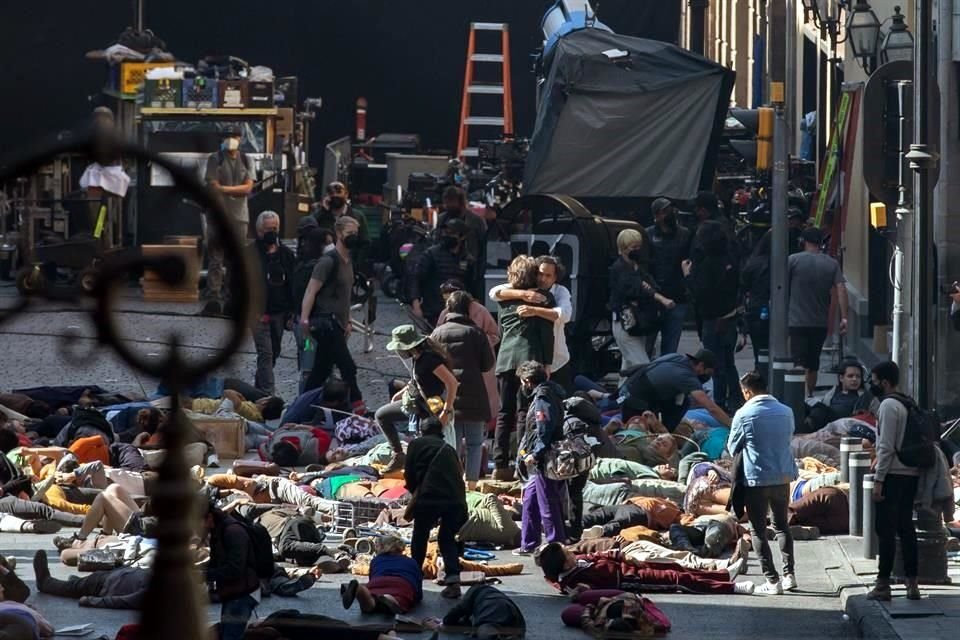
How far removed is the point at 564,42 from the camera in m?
27.0

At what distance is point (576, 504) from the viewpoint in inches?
530

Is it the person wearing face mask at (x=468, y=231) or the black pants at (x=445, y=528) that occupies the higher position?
the person wearing face mask at (x=468, y=231)

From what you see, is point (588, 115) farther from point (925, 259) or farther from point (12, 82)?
point (12, 82)

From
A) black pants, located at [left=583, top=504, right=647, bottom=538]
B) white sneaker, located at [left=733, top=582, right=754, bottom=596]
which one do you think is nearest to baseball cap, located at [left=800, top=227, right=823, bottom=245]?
black pants, located at [left=583, top=504, right=647, bottom=538]

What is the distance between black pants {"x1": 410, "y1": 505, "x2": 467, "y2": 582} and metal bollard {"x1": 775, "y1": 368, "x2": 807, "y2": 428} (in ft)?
18.0

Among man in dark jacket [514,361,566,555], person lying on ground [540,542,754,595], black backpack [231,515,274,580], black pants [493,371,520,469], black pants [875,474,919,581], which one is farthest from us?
black pants [493,371,520,469]

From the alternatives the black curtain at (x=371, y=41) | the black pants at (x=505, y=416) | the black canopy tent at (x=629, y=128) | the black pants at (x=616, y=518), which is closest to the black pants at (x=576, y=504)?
the black pants at (x=616, y=518)

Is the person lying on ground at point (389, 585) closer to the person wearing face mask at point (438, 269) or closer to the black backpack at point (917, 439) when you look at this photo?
the black backpack at point (917, 439)

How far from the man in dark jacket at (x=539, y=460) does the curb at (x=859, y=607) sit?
1.81 meters

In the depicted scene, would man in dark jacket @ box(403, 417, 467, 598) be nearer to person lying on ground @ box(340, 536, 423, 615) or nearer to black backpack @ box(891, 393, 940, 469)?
person lying on ground @ box(340, 536, 423, 615)

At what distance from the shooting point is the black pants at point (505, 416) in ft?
51.4

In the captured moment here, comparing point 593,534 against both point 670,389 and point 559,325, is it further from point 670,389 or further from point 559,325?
point 670,389

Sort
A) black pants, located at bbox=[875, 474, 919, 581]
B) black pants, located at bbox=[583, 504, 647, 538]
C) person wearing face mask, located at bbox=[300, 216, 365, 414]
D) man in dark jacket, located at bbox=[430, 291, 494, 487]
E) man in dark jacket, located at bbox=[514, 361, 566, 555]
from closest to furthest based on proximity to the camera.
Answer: black pants, located at bbox=[875, 474, 919, 581], man in dark jacket, located at bbox=[514, 361, 566, 555], black pants, located at bbox=[583, 504, 647, 538], man in dark jacket, located at bbox=[430, 291, 494, 487], person wearing face mask, located at bbox=[300, 216, 365, 414]

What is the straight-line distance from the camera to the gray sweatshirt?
11.8 m
